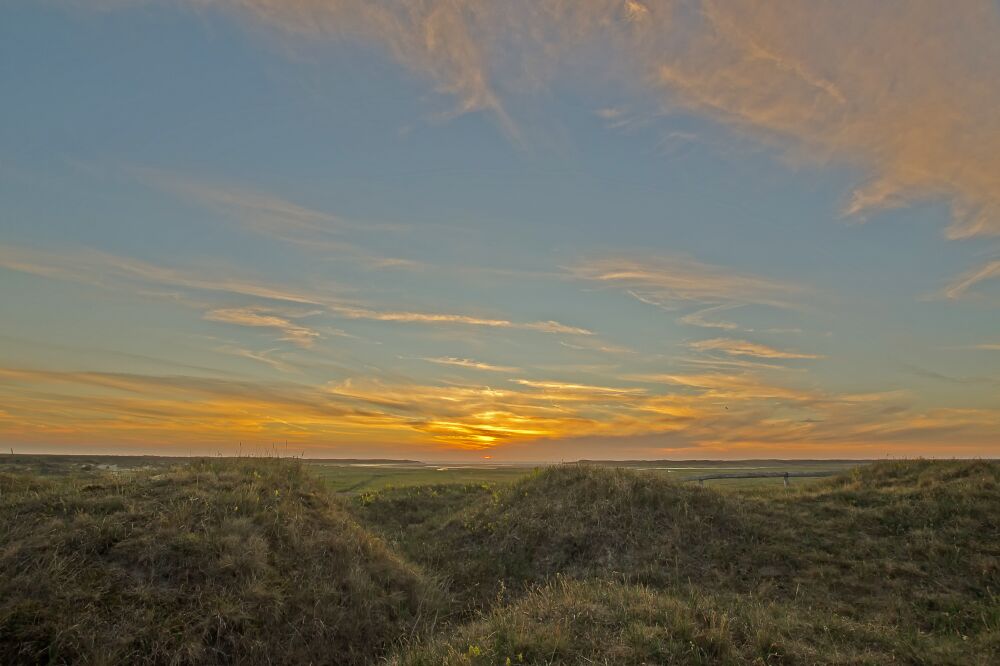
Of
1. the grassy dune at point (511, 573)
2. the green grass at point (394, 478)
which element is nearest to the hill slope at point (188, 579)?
the grassy dune at point (511, 573)

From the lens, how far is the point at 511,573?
1823 cm

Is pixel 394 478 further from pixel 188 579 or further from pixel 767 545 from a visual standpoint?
pixel 188 579

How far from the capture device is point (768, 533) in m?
18.8

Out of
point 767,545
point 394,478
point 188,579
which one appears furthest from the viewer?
point 394,478

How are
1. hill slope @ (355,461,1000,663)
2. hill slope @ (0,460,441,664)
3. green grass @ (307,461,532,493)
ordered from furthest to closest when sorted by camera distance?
green grass @ (307,461,532,493) < hill slope @ (355,461,1000,663) < hill slope @ (0,460,441,664)

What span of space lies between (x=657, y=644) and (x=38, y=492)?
16.4 m

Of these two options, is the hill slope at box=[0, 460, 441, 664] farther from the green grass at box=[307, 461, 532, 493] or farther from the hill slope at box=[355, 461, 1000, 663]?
the green grass at box=[307, 461, 532, 493]

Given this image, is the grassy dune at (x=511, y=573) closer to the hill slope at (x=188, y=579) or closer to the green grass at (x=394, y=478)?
the hill slope at (x=188, y=579)

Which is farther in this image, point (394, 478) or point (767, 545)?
point (394, 478)

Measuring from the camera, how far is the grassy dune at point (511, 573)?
10688mm

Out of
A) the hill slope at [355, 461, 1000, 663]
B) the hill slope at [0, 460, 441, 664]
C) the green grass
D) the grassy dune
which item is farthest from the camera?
the green grass

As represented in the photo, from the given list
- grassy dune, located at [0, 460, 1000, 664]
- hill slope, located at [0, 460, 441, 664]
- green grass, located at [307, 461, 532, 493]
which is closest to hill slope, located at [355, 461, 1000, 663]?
grassy dune, located at [0, 460, 1000, 664]

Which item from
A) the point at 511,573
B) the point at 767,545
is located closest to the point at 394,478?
the point at 511,573

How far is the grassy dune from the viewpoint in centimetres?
1069
